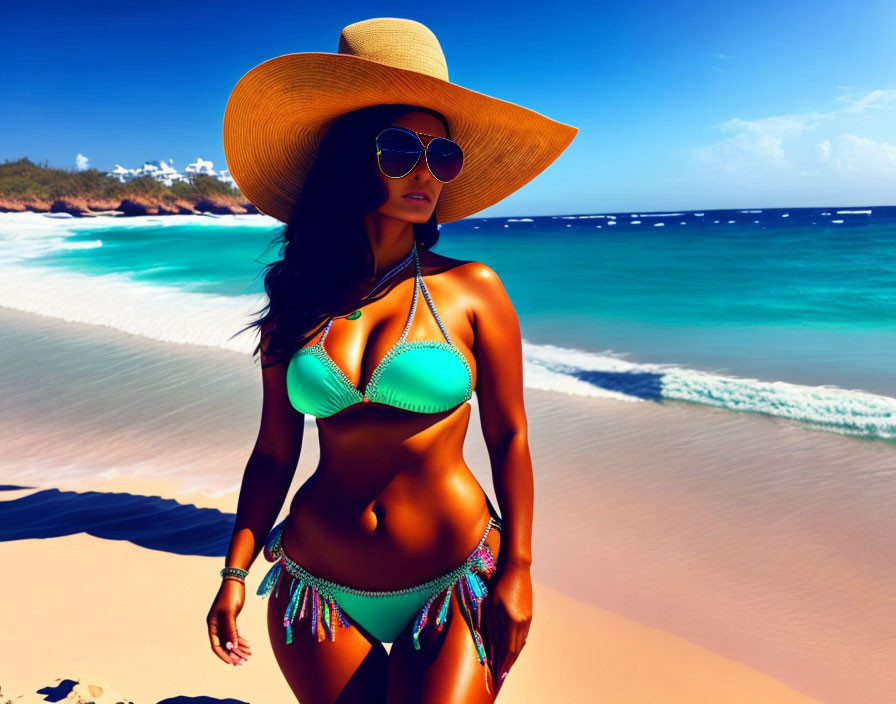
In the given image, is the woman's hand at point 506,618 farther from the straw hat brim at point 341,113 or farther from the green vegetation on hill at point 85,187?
the green vegetation on hill at point 85,187

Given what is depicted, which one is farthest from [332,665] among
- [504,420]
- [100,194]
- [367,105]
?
[100,194]

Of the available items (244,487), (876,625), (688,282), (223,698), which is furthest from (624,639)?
(688,282)

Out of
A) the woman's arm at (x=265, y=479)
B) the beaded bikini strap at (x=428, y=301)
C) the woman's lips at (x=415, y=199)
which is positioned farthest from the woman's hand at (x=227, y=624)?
the woman's lips at (x=415, y=199)

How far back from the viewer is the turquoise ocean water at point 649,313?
8227 millimetres

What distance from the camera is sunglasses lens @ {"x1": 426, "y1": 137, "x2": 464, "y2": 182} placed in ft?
5.47

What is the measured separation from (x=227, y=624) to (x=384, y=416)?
2.03ft

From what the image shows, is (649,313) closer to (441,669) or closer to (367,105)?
(367,105)

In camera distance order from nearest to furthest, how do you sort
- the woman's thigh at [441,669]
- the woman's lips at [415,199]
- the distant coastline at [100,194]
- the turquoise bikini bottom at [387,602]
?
the woman's thigh at [441,669] → the turquoise bikini bottom at [387,602] → the woman's lips at [415,199] → the distant coastline at [100,194]

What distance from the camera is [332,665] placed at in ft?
5.16

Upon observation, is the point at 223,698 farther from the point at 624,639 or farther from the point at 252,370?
the point at 252,370

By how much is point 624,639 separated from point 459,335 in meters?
2.26

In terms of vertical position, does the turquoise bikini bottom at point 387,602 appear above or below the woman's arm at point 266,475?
below

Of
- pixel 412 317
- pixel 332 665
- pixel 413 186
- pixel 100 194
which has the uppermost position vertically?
pixel 413 186

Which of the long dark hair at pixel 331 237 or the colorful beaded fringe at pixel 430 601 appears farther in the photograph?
the long dark hair at pixel 331 237
